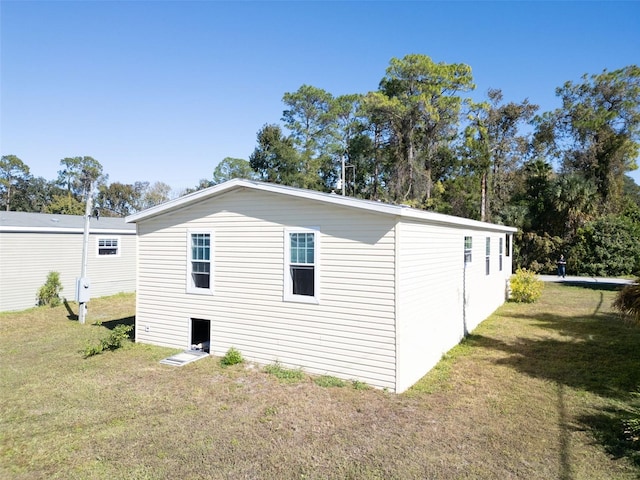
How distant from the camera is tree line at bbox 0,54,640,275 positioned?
25.8 m

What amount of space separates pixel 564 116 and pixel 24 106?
119ft

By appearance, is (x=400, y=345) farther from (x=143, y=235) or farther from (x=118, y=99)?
(x=118, y=99)

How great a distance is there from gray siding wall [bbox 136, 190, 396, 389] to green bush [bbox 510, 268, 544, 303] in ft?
38.3

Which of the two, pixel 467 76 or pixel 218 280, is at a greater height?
pixel 467 76

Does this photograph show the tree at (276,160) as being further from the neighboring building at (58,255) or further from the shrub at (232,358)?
the shrub at (232,358)

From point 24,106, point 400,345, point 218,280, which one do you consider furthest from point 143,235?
point 24,106

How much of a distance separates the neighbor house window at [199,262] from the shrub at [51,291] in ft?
31.8

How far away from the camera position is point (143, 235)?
9.34 meters

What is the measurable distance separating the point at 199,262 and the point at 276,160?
83.4ft

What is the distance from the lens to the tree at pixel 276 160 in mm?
32522

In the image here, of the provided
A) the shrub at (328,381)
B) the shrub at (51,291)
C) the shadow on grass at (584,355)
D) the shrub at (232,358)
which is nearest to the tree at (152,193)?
the shrub at (51,291)

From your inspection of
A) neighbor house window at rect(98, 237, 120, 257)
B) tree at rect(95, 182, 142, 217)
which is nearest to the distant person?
neighbor house window at rect(98, 237, 120, 257)

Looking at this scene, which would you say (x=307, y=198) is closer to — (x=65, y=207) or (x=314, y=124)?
(x=314, y=124)

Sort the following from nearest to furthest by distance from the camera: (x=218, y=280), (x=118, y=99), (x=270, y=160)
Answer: (x=218, y=280), (x=118, y=99), (x=270, y=160)
